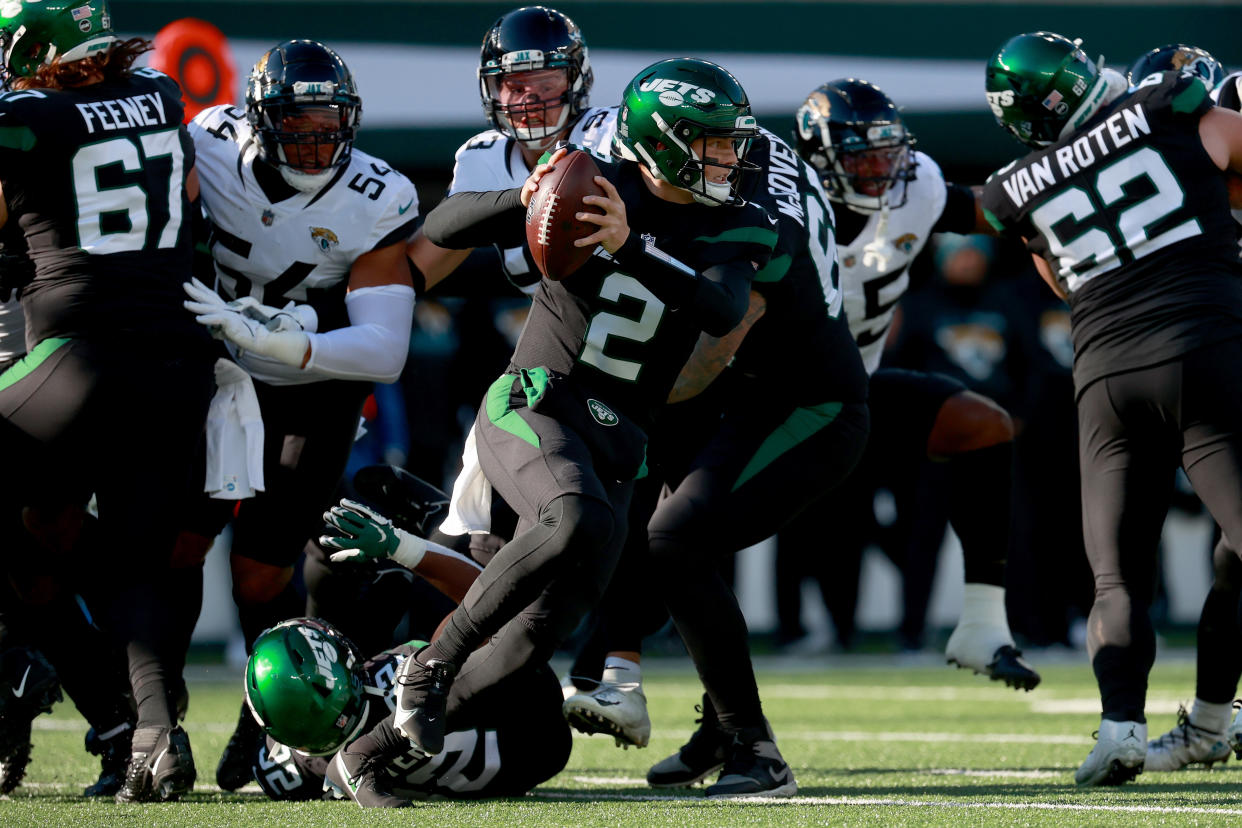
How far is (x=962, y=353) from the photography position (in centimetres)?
912

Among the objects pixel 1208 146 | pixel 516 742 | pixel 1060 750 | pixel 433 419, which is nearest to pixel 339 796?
pixel 516 742

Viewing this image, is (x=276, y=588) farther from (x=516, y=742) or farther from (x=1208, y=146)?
(x=1208, y=146)

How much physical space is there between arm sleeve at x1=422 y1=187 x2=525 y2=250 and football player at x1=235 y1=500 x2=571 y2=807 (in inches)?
27.4

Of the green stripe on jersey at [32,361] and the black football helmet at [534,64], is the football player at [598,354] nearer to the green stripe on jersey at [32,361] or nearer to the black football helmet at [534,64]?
the black football helmet at [534,64]

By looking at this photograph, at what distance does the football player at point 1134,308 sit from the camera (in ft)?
13.6

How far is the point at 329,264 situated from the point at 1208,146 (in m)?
2.41

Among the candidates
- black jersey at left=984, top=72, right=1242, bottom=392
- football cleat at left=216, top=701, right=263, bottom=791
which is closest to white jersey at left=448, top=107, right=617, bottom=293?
black jersey at left=984, top=72, right=1242, bottom=392

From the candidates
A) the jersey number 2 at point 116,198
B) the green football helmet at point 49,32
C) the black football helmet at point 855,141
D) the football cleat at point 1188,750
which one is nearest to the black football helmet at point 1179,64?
the black football helmet at point 855,141

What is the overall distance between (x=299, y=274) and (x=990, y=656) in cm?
235

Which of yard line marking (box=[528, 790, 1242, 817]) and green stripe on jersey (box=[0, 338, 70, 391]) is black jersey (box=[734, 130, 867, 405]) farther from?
green stripe on jersey (box=[0, 338, 70, 391])

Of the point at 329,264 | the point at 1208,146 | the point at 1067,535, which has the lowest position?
the point at 1067,535

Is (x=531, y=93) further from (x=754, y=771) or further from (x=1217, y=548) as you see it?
(x=1217, y=548)

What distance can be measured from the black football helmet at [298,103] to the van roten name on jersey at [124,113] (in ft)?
1.07

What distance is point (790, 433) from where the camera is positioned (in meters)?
4.36
